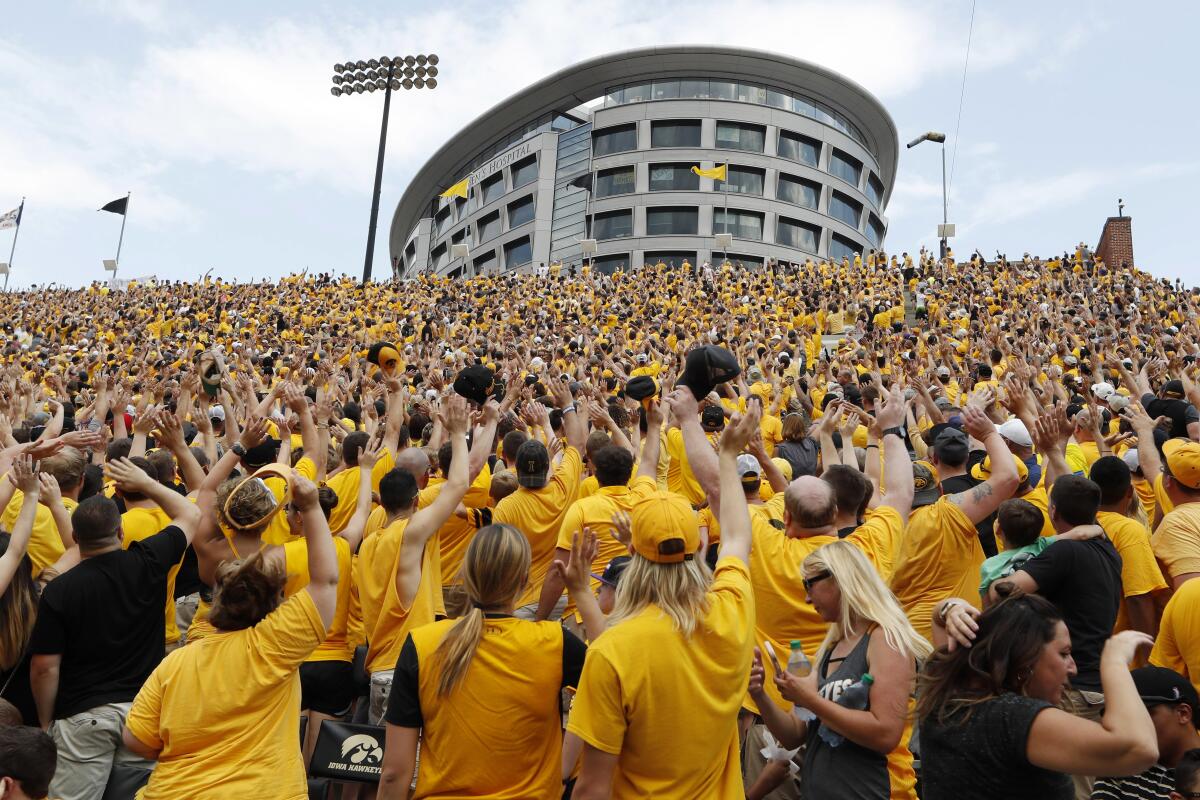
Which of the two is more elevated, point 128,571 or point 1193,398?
point 1193,398

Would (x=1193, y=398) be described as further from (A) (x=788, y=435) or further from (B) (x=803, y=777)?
(B) (x=803, y=777)

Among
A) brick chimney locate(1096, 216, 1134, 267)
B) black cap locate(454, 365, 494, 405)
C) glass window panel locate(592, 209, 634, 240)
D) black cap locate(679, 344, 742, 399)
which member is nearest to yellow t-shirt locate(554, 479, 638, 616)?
black cap locate(454, 365, 494, 405)

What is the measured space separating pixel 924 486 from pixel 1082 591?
7.80ft

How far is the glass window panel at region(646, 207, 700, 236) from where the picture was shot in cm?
6288

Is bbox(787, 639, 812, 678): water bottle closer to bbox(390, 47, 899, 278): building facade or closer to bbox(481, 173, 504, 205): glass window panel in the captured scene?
bbox(390, 47, 899, 278): building facade

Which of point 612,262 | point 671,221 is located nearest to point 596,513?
point 612,262

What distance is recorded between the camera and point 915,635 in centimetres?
292

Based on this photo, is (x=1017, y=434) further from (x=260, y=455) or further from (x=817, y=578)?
(x=260, y=455)

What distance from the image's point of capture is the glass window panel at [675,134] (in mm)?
64500

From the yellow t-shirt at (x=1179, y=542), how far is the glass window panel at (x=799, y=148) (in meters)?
63.5

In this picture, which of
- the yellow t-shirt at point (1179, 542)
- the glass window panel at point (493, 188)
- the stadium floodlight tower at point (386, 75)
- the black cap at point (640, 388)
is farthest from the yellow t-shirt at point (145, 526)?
the glass window panel at point (493, 188)

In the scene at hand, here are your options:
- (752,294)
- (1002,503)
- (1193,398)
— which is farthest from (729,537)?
(752,294)

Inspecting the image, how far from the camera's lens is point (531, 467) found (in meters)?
5.67

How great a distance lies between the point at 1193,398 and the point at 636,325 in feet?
56.0
